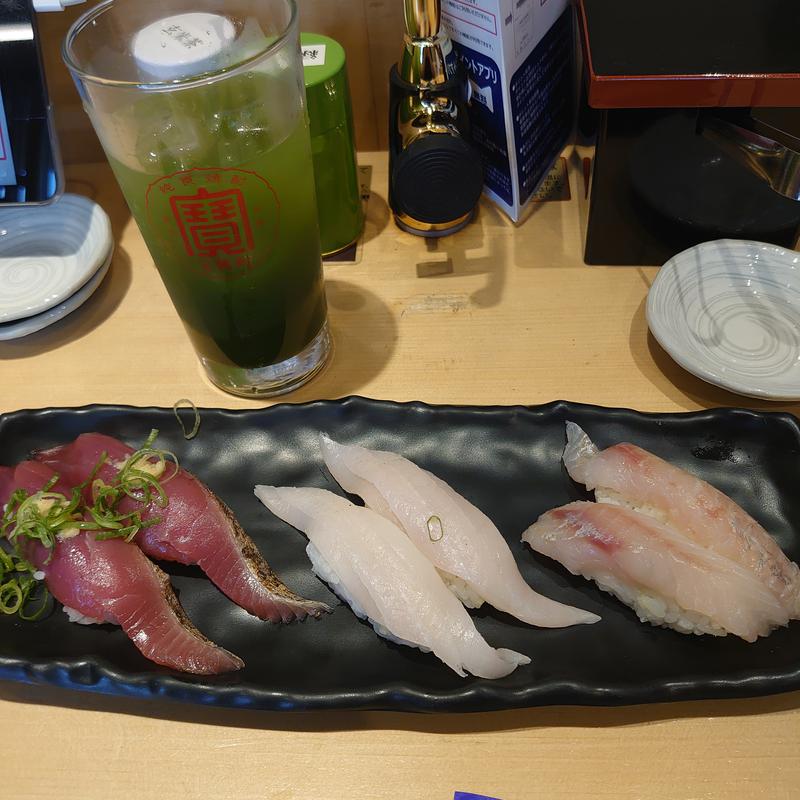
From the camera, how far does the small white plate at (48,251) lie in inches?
51.1

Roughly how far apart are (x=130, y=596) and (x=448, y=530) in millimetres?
392

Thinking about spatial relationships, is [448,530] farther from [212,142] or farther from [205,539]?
[212,142]

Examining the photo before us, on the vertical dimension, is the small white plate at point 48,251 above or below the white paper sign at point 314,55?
below

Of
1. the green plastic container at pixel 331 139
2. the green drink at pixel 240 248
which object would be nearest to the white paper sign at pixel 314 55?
the green plastic container at pixel 331 139

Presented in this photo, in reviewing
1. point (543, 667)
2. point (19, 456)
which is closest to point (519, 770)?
point (543, 667)

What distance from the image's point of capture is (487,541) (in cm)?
91

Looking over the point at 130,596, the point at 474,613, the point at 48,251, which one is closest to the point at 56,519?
the point at 130,596

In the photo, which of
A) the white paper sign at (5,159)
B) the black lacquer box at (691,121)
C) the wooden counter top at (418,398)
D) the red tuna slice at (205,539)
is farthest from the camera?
the white paper sign at (5,159)

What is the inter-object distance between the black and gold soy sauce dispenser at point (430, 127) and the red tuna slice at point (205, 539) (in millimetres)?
603

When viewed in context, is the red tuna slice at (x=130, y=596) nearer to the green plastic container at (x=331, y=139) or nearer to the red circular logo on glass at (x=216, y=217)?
the red circular logo on glass at (x=216, y=217)

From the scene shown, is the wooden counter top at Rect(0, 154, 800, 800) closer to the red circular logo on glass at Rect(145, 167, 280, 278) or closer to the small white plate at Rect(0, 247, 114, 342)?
the small white plate at Rect(0, 247, 114, 342)

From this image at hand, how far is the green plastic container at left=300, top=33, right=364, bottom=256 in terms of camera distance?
3.85 feet

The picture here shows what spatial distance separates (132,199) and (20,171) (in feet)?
1.72

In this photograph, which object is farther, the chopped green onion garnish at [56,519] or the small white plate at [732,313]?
the small white plate at [732,313]
